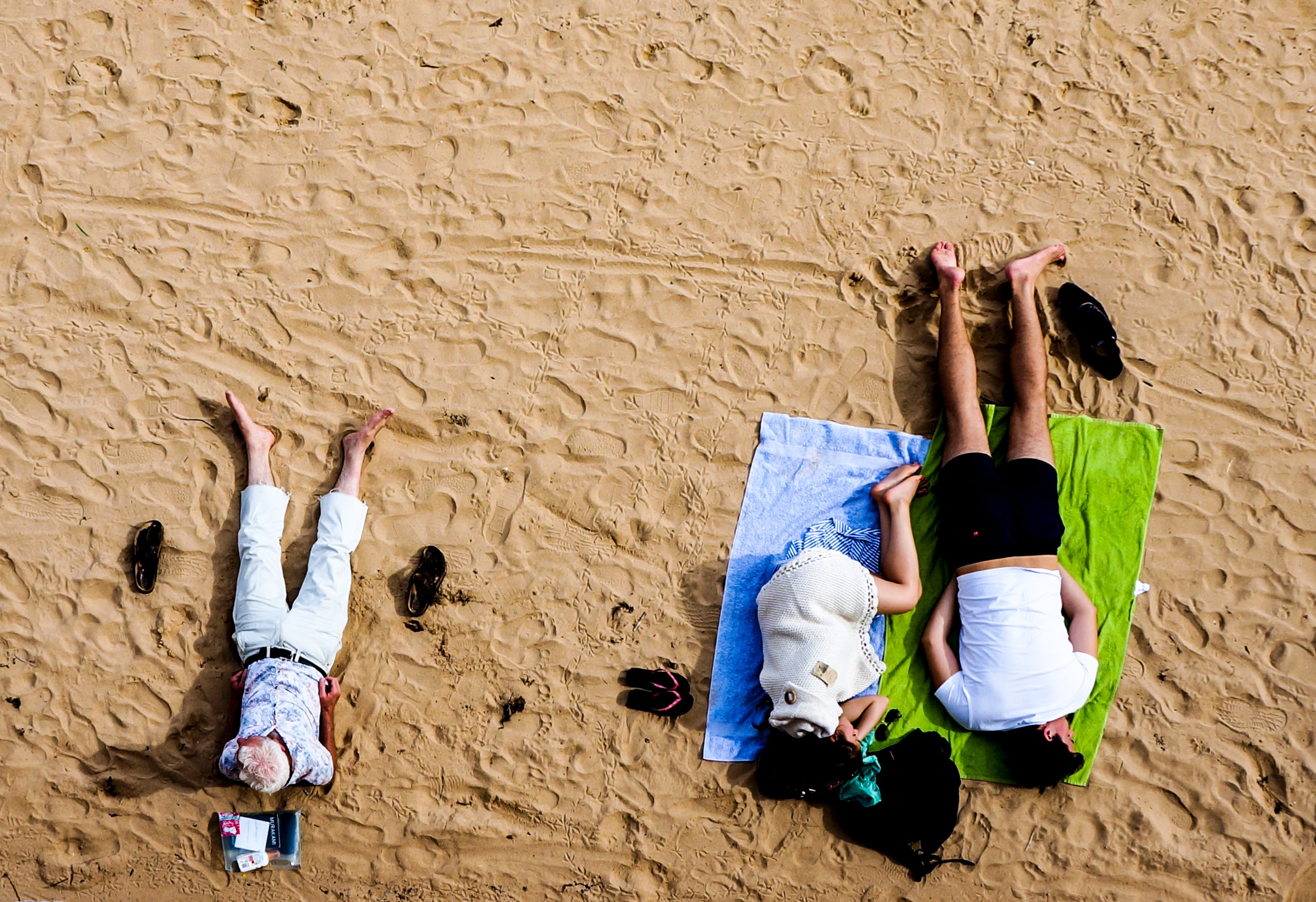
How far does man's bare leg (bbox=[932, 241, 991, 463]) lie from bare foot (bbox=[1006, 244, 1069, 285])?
0.86 ft

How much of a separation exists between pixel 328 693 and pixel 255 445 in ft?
4.36

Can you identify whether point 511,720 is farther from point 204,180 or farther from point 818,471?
point 204,180

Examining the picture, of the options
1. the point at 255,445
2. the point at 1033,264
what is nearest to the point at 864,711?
the point at 1033,264

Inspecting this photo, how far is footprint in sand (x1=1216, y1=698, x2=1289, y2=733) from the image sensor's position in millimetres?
4555

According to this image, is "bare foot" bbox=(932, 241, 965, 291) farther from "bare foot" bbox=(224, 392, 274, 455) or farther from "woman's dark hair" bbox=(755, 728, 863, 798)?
"bare foot" bbox=(224, 392, 274, 455)

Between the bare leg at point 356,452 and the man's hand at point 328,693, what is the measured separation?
36.6 inches

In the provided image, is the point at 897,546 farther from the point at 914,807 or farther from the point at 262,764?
the point at 262,764

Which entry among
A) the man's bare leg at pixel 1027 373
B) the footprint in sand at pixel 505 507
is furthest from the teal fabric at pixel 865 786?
the footprint in sand at pixel 505 507

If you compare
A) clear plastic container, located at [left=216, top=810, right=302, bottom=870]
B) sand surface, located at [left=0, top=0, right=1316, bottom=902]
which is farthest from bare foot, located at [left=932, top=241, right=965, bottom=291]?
clear plastic container, located at [left=216, top=810, right=302, bottom=870]

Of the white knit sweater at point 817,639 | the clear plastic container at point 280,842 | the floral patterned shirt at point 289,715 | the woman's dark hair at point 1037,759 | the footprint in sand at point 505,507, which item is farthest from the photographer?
the footprint in sand at point 505,507

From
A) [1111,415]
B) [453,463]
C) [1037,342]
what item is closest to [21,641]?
[453,463]

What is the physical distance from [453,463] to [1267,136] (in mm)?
4829

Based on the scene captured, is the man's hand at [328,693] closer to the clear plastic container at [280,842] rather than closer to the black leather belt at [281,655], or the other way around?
the black leather belt at [281,655]

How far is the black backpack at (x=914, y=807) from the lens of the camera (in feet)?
14.2
